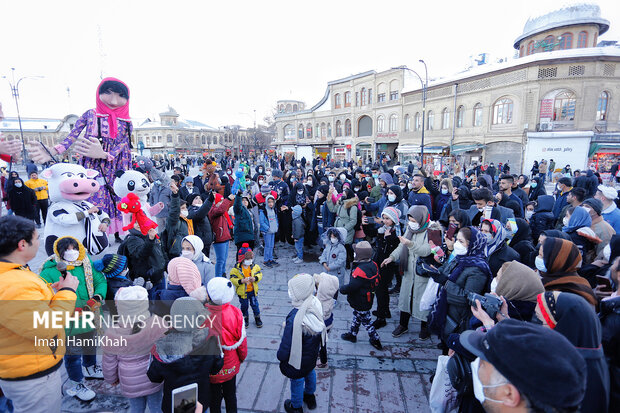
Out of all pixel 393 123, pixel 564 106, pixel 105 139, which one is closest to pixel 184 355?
pixel 105 139

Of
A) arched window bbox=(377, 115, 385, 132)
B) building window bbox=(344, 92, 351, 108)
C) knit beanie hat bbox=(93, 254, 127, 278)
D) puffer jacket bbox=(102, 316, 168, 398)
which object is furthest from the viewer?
building window bbox=(344, 92, 351, 108)

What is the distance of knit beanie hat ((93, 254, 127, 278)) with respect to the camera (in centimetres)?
356

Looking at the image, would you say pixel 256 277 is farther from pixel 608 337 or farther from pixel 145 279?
pixel 608 337

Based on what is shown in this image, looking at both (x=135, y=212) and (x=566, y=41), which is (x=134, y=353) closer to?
(x=135, y=212)

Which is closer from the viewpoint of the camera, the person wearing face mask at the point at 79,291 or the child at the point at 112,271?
the person wearing face mask at the point at 79,291

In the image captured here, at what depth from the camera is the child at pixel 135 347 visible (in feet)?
8.59

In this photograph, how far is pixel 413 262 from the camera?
14.9 ft

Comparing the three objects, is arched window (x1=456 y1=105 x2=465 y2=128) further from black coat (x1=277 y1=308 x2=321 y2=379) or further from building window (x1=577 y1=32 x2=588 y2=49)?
black coat (x1=277 y1=308 x2=321 y2=379)

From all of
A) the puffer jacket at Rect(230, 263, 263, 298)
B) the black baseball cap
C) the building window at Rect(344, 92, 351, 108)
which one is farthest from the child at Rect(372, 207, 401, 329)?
the building window at Rect(344, 92, 351, 108)

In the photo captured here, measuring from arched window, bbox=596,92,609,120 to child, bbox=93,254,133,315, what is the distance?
29827 millimetres

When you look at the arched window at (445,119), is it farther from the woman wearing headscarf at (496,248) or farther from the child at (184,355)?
the child at (184,355)

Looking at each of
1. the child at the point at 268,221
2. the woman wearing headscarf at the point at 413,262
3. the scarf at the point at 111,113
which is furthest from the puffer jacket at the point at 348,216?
the scarf at the point at 111,113

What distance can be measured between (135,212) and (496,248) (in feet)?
15.9

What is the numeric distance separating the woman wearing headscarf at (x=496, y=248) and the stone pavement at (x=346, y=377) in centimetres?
148
